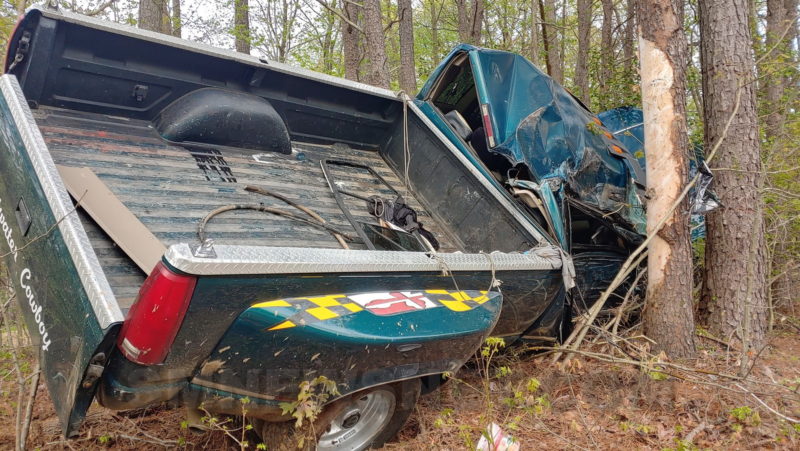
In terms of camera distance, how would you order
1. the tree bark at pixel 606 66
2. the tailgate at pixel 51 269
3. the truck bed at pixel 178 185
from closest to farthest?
1. the tailgate at pixel 51 269
2. the truck bed at pixel 178 185
3. the tree bark at pixel 606 66

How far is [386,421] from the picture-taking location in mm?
2721

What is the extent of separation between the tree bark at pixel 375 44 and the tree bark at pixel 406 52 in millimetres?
1455

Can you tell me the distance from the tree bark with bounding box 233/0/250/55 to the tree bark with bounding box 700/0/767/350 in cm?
936

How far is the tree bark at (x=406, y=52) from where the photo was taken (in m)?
8.95

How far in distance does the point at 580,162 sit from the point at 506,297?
5.03 ft

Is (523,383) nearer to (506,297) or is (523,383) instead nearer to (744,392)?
(506,297)

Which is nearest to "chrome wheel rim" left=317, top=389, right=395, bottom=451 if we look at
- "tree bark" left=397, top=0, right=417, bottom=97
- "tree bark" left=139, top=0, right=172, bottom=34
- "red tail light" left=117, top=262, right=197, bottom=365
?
"red tail light" left=117, top=262, right=197, bottom=365

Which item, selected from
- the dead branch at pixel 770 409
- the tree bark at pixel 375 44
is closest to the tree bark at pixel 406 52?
the tree bark at pixel 375 44

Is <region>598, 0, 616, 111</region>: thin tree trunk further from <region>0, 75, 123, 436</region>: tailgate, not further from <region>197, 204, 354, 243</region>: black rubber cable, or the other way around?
<region>0, 75, 123, 436</region>: tailgate

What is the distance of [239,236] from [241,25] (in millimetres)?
9337

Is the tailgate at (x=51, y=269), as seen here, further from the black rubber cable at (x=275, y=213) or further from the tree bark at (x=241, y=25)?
the tree bark at (x=241, y=25)

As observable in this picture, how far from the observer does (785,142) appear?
16.8 ft

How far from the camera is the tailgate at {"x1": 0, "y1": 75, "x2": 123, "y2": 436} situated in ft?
6.09

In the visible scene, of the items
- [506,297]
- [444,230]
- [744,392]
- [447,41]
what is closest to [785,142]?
[744,392]
